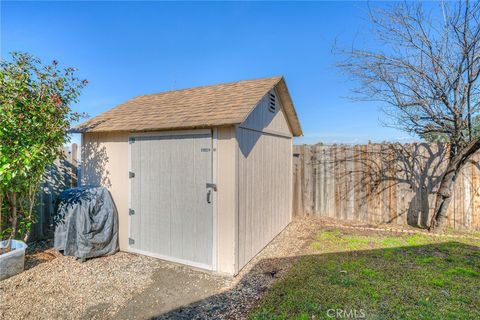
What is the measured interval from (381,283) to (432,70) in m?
4.76

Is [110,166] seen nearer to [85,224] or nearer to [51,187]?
[85,224]

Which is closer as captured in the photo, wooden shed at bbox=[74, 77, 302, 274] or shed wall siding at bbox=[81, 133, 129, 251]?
wooden shed at bbox=[74, 77, 302, 274]

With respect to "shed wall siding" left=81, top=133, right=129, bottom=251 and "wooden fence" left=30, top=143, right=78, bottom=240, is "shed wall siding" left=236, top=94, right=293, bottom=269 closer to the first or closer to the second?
"shed wall siding" left=81, top=133, right=129, bottom=251

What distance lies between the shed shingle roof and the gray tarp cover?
1.30 metres

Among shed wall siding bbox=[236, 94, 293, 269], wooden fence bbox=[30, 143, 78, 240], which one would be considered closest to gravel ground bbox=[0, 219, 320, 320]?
shed wall siding bbox=[236, 94, 293, 269]

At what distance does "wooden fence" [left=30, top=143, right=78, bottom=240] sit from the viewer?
480 centimetres

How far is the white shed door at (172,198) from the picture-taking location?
12.1 ft

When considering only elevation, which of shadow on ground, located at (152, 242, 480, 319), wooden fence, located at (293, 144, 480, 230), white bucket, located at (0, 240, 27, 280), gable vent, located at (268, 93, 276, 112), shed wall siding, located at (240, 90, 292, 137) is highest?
gable vent, located at (268, 93, 276, 112)

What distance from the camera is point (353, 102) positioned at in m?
6.18
